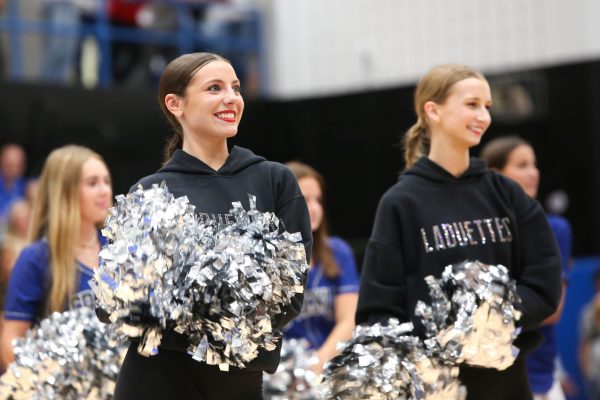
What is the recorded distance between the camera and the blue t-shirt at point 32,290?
380 cm

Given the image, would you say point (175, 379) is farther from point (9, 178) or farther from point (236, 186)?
point (9, 178)

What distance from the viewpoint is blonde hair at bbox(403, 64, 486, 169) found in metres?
3.51

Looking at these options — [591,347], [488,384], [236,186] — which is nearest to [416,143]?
[488,384]

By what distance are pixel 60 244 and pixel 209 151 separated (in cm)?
111

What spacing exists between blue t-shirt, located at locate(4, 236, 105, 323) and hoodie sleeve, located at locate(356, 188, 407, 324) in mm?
1029

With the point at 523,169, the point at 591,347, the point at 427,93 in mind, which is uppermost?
the point at 427,93

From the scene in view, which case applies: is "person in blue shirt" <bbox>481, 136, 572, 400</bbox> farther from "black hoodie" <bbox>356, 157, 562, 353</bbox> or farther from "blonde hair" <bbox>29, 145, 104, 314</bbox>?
"blonde hair" <bbox>29, 145, 104, 314</bbox>

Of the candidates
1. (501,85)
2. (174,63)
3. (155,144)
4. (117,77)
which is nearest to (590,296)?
(501,85)

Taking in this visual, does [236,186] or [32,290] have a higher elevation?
[236,186]

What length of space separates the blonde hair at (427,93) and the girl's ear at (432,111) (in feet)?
0.04

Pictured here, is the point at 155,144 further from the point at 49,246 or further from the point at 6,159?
the point at 49,246

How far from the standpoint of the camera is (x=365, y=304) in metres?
3.35

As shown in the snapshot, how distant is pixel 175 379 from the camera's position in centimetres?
269

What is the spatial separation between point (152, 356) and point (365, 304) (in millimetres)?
867
